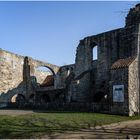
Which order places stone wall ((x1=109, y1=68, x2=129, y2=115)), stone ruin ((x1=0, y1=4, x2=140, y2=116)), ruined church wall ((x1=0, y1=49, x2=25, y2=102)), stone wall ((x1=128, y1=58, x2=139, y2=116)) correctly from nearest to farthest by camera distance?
stone wall ((x1=109, y1=68, x2=129, y2=115))
stone wall ((x1=128, y1=58, x2=139, y2=116))
stone ruin ((x1=0, y1=4, x2=140, y2=116))
ruined church wall ((x1=0, y1=49, x2=25, y2=102))

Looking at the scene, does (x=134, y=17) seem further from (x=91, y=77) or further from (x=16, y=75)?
(x=16, y=75)

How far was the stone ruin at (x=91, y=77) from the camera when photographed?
20.6 metres

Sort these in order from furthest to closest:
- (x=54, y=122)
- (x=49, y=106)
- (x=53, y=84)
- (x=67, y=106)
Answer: (x=53, y=84), (x=49, y=106), (x=67, y=106), (x=54, y=122)

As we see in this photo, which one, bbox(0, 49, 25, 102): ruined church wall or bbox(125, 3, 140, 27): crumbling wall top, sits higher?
bbox(125, 3, 140, 27): crumbling wall top

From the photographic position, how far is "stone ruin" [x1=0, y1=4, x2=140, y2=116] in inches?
812

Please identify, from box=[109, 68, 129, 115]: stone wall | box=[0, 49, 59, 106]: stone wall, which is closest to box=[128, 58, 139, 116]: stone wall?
box=[109, 68, 129, 115]: stone wall

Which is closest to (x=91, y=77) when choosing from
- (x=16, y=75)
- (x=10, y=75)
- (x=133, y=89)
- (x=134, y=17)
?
(x=134, y=17)

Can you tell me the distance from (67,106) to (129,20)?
30.9 feet

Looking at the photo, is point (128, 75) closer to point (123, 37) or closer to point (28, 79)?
point (123, 37)

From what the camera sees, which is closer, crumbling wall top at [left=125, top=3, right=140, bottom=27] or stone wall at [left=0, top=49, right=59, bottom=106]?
crumbling wall top at [left=125, top=3, right=140, bottom=27]

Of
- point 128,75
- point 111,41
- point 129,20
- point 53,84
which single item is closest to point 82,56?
point 111,41

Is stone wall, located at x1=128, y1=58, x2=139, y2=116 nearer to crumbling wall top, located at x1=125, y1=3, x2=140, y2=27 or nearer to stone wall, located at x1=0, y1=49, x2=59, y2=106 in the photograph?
crumbling wall top, located at x1=125, y1=3, x2=140, y2=27

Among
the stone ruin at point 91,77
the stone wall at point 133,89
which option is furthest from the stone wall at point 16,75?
the stone wall at point 133,89

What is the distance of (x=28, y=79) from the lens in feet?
125
